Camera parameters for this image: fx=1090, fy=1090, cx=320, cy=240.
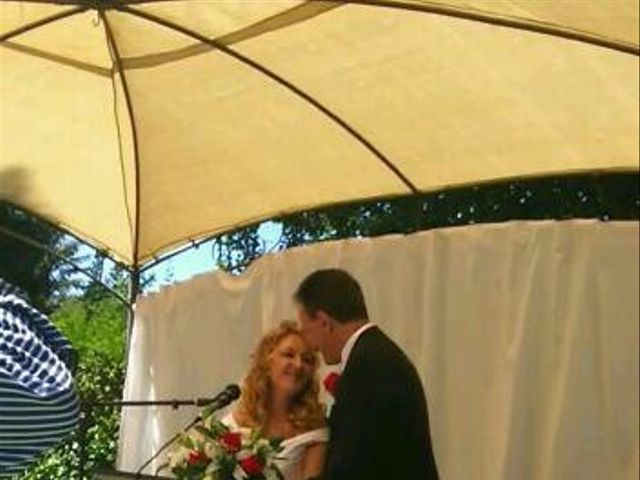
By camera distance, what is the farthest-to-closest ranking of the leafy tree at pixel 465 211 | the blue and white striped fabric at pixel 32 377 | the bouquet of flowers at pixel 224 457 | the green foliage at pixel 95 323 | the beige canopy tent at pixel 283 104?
the green foliage at pixel 95 323
the leafy tree at pixel 465 211
the beige canopy tent at pixel 283 104
the bouquet of flowers at pixel 224 457
the blue and white striped fabric at pixel 32 377

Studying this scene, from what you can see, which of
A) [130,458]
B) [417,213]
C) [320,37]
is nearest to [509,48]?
[320,37]

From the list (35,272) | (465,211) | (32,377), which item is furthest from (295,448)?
(35,272)

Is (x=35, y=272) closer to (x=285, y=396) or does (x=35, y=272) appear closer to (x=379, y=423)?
(x=285, y=396)

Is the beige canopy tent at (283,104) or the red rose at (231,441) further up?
the beige canopy tent at (283,104)

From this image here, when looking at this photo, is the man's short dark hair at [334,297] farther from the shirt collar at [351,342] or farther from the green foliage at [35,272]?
the green foliage at [35,272]

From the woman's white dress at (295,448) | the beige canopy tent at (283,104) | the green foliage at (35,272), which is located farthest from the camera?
the green foliage at (35,272)

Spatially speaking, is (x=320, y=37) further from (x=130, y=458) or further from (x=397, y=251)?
(x=130, y=458)

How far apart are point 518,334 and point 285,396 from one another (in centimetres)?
87

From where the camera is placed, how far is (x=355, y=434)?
2.66m

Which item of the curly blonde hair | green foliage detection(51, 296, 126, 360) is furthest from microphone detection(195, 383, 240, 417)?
green foliage detection(51, 296, 126, 360)

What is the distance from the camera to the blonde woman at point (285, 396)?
359 centimetres

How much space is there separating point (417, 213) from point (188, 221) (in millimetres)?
2167

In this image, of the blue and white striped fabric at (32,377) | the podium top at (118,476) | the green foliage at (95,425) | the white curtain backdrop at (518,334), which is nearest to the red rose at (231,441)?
the podium top at (118,476)

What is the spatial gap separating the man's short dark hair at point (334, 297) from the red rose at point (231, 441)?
0.41 m
